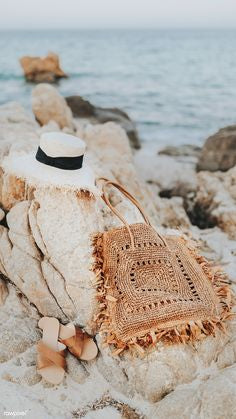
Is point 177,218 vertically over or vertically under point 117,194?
under

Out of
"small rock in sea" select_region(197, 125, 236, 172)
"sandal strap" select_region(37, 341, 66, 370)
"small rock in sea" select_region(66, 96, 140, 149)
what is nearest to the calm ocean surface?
"small rock in sea" select_region(66, 96, 140, 149)

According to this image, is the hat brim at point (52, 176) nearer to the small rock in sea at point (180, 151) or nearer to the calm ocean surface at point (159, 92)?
the small rock in sea at point (180, 151)

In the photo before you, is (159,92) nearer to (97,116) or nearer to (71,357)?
(97,116)

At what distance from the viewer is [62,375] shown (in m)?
2.67

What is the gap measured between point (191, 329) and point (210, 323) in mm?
165

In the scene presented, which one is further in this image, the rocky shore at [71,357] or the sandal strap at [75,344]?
the sandal strap at [75,344]

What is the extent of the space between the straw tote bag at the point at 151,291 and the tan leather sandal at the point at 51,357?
312 millimetres

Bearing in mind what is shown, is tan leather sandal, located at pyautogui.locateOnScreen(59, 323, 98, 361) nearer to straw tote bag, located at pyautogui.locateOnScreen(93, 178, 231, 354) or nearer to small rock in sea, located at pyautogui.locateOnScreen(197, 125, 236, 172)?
straw tote bag, located at pyautogui.locateOnScreen(93, 178, 231, 354)

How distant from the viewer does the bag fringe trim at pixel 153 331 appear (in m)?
2.72

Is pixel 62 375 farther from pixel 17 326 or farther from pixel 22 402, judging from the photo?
pixel 17 326

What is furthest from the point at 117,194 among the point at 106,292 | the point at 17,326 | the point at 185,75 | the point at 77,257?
the point at 185,75

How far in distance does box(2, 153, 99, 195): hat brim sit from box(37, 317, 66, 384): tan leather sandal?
1.05 metres

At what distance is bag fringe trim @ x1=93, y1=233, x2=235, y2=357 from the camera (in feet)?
8.91

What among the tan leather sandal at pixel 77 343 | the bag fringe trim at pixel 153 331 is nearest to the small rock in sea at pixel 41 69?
the bag fringe trim at pixel 153 331
